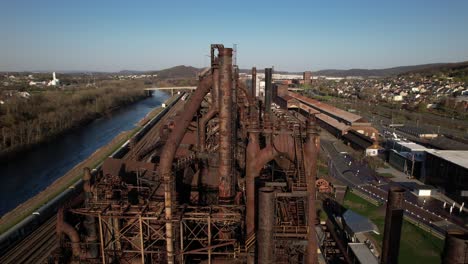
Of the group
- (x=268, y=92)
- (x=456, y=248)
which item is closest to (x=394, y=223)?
(x=456, y=248)

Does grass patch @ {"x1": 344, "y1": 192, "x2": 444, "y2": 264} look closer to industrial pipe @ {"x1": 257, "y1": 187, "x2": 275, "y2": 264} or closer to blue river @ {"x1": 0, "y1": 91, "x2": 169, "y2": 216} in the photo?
industrial pipe @ {"x1": 257, "y1": 187, "x2": 275, "y2": 264}

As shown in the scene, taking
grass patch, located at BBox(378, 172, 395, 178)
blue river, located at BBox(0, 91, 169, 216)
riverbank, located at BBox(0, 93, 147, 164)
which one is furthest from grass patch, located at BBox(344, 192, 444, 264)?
riverbank, located at BBox(0, 93, 147, 164)

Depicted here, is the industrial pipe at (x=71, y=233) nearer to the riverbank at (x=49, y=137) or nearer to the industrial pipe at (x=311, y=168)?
the industrial pipe at (x=311, y=168)

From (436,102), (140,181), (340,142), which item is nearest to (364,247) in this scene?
(140,181)

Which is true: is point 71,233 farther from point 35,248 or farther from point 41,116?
point 41,116

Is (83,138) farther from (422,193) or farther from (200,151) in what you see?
(422,193)
